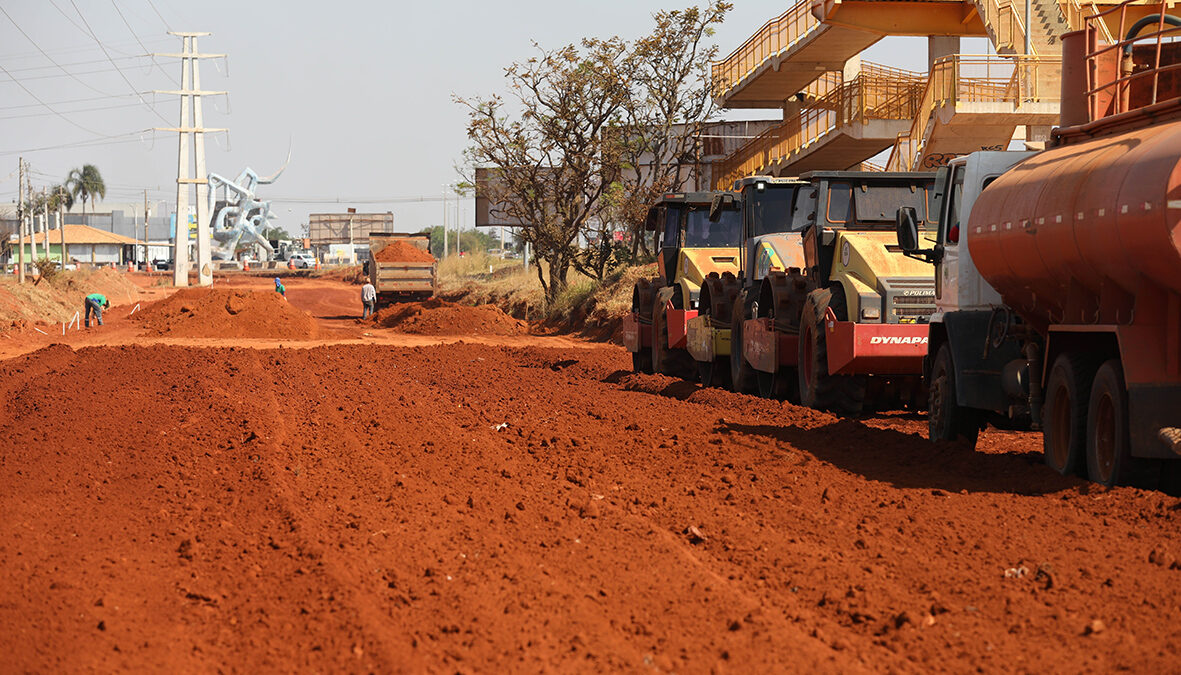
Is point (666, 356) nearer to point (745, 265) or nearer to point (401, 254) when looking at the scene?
point (745, 265)

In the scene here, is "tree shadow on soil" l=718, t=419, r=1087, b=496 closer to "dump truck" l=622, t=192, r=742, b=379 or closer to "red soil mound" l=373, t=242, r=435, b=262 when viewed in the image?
"dump truck" l=622, t=192, r=742, b=379

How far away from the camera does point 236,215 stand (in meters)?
142

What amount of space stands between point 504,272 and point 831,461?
60.5 m

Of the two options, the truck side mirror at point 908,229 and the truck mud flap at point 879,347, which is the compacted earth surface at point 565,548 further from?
the truck side mirror at point 908,229

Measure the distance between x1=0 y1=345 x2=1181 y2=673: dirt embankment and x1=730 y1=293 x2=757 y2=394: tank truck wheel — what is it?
3527 mm

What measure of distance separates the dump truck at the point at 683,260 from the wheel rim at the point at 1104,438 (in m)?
10.8

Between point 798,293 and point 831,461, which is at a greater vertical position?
point 798,293

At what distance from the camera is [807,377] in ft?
48.9

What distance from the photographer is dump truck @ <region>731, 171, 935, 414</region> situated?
13516 millimetres

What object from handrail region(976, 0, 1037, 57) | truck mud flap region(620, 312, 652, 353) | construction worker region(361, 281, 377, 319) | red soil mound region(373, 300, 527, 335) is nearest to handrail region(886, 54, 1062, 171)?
handrail region(976, 0, 1037, 57)

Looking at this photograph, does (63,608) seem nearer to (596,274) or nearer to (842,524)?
(842,524)

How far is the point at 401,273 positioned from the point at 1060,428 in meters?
40.4

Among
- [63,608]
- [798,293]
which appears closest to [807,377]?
[798,293]

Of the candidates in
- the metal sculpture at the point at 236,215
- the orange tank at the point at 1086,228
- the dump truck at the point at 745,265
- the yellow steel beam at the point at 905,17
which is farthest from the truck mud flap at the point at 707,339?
the metal sculpture at the point at 236,215
